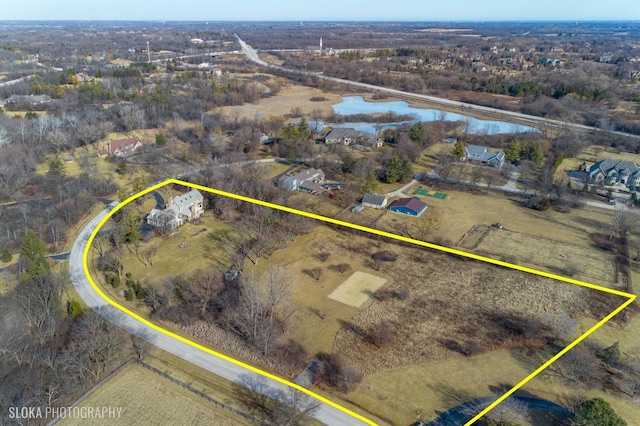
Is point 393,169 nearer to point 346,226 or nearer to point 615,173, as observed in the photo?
point 346,226

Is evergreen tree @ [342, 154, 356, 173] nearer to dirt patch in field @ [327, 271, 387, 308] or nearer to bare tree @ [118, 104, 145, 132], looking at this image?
dirt patch in field @ [327, 271, 387, 308]

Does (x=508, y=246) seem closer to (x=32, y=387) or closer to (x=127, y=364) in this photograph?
(x=127, y=364)

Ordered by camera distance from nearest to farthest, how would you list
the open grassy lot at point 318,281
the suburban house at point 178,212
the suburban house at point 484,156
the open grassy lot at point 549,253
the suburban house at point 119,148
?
1. the open grassy lot at point 318,281
2. the open grassy lot at point 549,253
3. the suburban house at point 178,212
4. the suburban house at point 119,148
5. the suburban house at point 484,156

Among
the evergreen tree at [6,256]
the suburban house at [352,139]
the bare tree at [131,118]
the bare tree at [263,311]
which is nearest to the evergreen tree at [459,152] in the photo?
the suburban house at [352,139]

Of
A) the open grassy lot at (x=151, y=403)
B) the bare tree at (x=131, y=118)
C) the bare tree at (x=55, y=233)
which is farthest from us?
the bare tree at (x=131, y=118)

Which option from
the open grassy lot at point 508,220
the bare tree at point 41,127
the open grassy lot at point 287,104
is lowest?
the open grassy lot at point 508,220

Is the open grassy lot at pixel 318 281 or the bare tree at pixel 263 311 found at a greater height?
the bare tree at pixel 263 311

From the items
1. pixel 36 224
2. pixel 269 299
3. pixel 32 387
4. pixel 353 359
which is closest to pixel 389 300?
pixel 353 359

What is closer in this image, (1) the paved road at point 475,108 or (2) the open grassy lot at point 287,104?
(1) the paved road at point 475,108

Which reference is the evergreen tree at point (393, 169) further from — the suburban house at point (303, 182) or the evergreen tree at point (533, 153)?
the evergreen tree at point (533, 153)
